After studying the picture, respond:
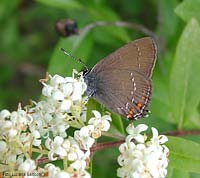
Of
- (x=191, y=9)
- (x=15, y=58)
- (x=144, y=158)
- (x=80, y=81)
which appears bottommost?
(x=144, y=158)

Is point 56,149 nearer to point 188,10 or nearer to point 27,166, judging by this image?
point 27,166

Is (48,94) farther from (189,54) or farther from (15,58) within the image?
(15,58)

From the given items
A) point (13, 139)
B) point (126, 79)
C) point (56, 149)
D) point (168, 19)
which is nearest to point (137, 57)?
point (126, 79)

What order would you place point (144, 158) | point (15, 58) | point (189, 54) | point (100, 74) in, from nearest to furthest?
point (144, 158) → point (100, 74) → point (189, 54) → point (15, 58)

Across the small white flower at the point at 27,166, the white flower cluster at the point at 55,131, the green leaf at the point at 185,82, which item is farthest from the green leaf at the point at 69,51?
the small white flower at the point at 27,166

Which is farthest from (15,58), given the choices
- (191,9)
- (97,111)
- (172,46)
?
(97,111)

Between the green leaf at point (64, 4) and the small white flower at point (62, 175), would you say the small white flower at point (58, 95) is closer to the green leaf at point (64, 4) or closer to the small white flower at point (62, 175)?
the small white flower at point (62, 175)

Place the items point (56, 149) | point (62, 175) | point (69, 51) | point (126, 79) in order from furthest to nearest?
point (69, 51) → point (126, 79) → point (56, 149) → point (62, 175)

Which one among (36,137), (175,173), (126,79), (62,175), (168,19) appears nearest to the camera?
(62,175)
